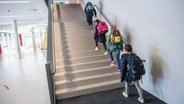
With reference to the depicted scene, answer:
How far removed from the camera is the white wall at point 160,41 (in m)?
3.39

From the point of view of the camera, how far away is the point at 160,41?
12.9ft

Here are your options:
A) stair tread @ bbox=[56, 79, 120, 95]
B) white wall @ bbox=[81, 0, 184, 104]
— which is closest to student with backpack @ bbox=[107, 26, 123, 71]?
white wall @ bbox=[81, 0, 184, 104]

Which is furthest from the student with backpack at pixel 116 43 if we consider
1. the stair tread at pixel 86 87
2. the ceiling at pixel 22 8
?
the ceiling at pixel 22 8

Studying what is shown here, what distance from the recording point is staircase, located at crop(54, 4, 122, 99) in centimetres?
476

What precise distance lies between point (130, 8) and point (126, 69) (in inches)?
77.5

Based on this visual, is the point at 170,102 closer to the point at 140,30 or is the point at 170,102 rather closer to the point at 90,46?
the point at 140,30

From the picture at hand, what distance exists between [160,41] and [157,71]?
708mm

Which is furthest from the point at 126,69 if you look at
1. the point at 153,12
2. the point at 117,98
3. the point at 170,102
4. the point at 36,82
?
the point at 36,82

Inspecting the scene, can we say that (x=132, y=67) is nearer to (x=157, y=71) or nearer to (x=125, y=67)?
(x=125, y=67)

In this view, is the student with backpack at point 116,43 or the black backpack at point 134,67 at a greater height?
the student with backpack at point 116,43

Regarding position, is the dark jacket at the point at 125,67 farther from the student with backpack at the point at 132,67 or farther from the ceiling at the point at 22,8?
the ceiling at the point at 22,8

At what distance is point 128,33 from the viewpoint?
5.45 m

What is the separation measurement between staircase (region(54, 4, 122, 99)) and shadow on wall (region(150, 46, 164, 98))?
103 cm

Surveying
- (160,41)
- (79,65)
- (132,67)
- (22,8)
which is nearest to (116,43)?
(79,65)
